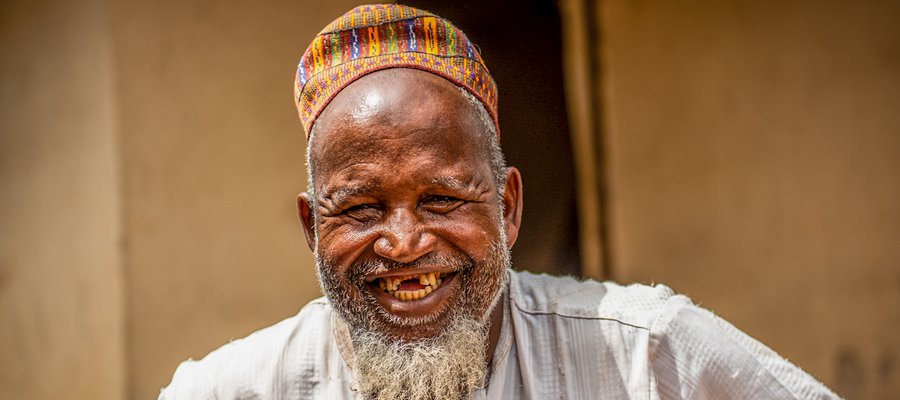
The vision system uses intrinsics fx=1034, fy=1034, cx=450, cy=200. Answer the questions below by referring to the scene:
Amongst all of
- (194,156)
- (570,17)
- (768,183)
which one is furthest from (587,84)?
(194,156)

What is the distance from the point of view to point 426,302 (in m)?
2.50

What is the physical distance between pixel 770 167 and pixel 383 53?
103 inches

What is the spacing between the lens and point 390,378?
2521 millimetres

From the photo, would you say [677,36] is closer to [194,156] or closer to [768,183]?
[768,183]

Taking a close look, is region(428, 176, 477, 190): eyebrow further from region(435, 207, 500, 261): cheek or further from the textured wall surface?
the textured wall surface

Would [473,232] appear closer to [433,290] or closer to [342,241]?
[433,290]

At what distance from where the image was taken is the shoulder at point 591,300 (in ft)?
8.86

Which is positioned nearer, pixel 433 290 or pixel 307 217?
pixel 433 290

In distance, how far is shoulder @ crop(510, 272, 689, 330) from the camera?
8.86 feet

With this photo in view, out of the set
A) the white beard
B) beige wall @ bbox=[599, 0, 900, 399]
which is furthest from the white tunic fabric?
beige wall @ bbox=[599, 0, 900, 399]

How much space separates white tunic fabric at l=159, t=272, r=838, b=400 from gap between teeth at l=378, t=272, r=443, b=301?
334 mm

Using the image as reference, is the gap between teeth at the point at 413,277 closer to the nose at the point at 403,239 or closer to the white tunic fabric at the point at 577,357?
the nose at the point at 403,239

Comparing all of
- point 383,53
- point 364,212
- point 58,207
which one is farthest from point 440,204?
point 58,207

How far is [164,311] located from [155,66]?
0.98 metres
